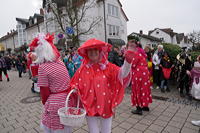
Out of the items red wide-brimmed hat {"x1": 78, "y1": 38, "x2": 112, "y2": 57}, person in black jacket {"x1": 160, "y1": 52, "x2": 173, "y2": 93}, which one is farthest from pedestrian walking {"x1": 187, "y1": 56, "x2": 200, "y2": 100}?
red wide-brimmed hat {"x1": 78, "y1": 38, "x2": 112, "y2": 57}

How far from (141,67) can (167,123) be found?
146 centimetres

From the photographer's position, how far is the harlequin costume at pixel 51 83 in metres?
1.89

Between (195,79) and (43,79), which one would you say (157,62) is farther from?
(43,79)

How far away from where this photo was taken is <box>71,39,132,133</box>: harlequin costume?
6.17 feet

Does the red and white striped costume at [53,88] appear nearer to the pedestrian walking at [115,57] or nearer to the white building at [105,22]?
the pedestrian walking at [115,57]

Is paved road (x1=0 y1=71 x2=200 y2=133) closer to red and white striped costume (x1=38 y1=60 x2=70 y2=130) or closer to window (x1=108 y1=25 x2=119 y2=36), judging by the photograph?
red and white striped costume (x1=38 y1=60 x2=70 y2=130)

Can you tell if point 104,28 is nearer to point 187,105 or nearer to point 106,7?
point 106,7

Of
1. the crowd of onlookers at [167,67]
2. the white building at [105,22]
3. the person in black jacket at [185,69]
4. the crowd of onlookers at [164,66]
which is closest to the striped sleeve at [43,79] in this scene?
the crowd of onlookers at [167,67]

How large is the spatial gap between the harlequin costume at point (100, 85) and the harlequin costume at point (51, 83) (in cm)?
20

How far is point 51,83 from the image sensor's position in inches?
76.3

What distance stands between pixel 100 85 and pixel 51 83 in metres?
0.66

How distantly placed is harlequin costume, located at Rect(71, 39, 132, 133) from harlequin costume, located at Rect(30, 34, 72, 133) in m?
0.20

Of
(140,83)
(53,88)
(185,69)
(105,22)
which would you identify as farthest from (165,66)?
(105,22)

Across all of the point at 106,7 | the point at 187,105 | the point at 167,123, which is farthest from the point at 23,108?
the point at 106,7
